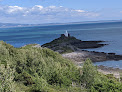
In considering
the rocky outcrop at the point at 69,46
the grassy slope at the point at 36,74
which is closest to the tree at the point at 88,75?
the grassy slope at the point at 36,74

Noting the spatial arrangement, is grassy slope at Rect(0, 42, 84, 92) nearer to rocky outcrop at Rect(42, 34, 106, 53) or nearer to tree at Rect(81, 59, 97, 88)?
tree at Rect(81, 59, 97, 88)

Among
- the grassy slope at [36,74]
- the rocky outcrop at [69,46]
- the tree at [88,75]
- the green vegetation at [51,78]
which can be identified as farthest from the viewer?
the rocky outcrop at [69,46]

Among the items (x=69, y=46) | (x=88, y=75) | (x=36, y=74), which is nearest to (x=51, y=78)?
(x=36, y=74)

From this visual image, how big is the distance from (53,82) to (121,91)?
374 inches

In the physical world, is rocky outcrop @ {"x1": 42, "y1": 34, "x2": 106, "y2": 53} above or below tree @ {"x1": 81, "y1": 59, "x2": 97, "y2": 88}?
below

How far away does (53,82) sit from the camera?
983 inches

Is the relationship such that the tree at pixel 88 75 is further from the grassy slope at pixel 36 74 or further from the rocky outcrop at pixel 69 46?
the rocky outcrop at pixel 69 46

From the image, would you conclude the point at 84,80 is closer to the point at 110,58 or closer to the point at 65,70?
the point at 65,70

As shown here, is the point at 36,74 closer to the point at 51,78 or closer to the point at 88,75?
Result: the point at 51,78

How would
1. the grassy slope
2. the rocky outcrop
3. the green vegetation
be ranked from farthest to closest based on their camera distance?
the rocky outcrop → the grassy slope → the green vegetation

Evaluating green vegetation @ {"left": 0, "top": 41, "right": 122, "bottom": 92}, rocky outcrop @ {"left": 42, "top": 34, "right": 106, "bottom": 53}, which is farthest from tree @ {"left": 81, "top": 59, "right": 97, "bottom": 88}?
rocky outcrop @ {"left": 42, "top": 34, "right": 106, "bottom": 53}

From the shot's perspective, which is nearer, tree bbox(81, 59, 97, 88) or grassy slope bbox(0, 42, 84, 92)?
grassy slope bbox(0, 42, 84, 92)

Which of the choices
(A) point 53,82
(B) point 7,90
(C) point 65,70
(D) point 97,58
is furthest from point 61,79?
(D) point 97,58

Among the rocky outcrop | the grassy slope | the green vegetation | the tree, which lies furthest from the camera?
the rocky outcrop
